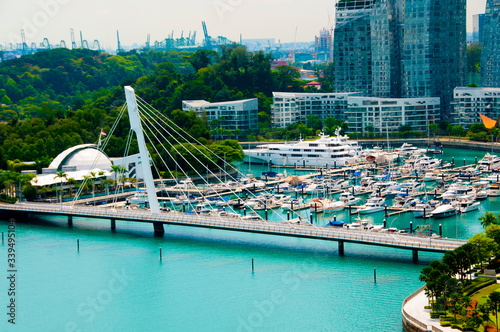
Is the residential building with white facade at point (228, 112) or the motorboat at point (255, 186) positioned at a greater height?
the residential building with white facade at point (228, 112)

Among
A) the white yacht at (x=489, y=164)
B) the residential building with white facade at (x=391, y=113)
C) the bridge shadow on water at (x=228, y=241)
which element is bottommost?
the bridge shadow on water at (x=228, y=241)

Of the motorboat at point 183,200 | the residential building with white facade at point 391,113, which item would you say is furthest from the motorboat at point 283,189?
the residential building with white facade at point 391,113

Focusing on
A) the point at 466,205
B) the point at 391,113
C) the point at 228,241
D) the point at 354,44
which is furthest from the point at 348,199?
the point at 354,44

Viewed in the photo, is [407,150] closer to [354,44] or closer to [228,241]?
[354,44]

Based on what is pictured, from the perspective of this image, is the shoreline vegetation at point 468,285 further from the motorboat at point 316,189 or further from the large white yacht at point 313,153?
the large white yacht at point 313,153

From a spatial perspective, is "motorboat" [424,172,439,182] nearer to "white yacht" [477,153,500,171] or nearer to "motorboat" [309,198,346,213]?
"white yacht" [477,153,500,171]

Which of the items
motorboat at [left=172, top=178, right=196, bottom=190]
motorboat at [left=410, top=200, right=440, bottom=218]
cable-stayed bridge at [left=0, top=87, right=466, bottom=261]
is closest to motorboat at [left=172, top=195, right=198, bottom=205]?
cable-stayed bridge at [left=0, top=87, right=466, bottom=261]

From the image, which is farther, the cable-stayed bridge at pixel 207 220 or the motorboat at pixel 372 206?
the motorboat at pixel 372 206
